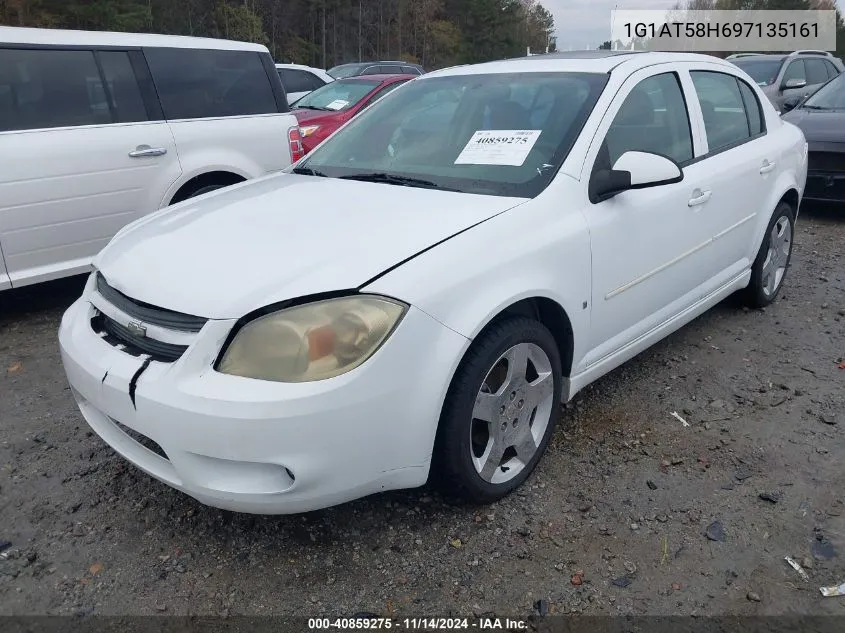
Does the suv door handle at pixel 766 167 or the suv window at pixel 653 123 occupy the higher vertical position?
the suv window at pixel 653 123

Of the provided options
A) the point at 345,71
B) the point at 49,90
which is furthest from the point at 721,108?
the point at 345,71

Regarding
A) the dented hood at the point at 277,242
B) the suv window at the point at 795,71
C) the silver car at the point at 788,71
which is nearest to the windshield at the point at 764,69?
the silver car at the point at 788,71

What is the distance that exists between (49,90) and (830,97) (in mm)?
7824

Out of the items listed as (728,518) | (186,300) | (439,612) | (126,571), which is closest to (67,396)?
(126,571)

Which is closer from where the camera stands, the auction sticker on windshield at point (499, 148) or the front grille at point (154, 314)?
the front grille at point (154, 314)

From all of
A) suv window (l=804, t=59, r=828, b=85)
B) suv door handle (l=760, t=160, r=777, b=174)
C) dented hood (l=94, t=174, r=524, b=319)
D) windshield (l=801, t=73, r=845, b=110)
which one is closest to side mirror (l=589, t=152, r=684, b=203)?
dented hood (l=94, t=174, r=524, b=319)

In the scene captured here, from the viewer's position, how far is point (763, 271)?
4414 mm

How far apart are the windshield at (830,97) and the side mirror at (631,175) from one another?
6.10 meters

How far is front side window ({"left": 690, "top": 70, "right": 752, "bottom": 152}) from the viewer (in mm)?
3693

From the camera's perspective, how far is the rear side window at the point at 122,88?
472 centimetres

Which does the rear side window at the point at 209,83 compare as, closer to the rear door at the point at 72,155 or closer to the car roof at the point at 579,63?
the rear door at the point at 72,155

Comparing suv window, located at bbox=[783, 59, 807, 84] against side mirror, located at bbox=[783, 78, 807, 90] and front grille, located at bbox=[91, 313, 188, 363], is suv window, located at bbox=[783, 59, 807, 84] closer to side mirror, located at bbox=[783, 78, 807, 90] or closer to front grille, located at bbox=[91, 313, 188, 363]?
side mirror, located at bbox=[783, 78, 807, 90]

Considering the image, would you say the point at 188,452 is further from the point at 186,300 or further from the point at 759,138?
the point at 759,138

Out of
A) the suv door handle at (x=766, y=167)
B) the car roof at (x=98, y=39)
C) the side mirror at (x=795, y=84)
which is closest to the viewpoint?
the suv door handle at (x=766, y=167)
